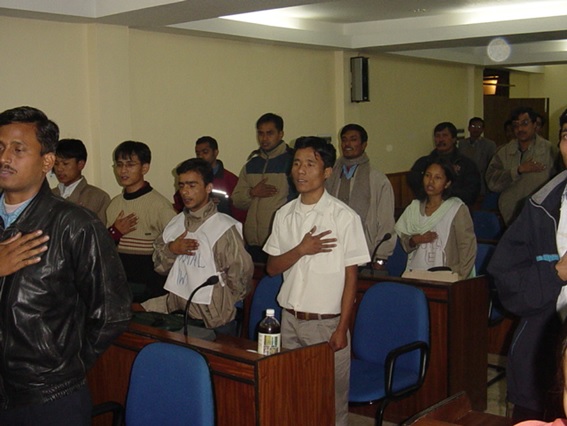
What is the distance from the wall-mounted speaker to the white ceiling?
0.16m

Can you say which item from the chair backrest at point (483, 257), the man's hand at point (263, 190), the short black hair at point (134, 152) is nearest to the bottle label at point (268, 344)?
the short black hair at point (134, 152)

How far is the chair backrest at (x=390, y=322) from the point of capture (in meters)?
3.40

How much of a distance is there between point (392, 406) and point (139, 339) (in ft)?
5.49

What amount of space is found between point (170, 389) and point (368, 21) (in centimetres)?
646

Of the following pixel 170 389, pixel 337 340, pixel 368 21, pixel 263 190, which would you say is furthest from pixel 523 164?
pixel 170 389

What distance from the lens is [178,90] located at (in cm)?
670

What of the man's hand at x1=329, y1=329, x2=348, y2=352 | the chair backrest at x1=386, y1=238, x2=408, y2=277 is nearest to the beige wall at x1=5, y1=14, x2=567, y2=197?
the chair backrest at x1=386, y1=238, x2=408, y2=277

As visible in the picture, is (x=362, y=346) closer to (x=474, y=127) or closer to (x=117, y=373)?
(x=117, y=373)

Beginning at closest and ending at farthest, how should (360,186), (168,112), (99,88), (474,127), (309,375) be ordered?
(309,375)
(360,186)
(99,88)
(168,112)
(474,127)

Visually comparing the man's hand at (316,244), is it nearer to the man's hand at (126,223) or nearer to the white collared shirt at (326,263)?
the white collared shirt at (326,263)

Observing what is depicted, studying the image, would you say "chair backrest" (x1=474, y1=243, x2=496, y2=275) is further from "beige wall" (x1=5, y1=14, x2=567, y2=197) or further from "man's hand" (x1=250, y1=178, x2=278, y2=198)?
"beige wall" (x1=5, y1=14, x2=567, y2=197)

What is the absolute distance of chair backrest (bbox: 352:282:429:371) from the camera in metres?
3.40

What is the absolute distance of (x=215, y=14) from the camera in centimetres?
524

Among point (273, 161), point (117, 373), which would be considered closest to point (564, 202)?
point (117, 373)
